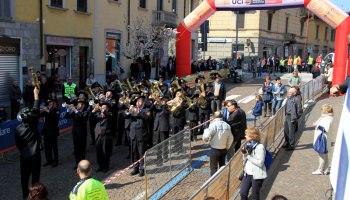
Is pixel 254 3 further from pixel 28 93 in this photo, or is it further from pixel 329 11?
pixel 28 93

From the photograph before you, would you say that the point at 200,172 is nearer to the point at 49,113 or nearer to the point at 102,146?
the point at 102,146

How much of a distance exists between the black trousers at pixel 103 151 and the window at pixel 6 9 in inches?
406

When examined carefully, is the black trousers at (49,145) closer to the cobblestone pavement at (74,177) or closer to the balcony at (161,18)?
the cobblestone pavement at (74,177)

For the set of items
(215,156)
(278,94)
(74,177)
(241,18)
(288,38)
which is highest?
(241,18)

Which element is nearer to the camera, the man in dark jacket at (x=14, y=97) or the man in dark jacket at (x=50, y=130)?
the man in dark jacket at (x=50, y=130)

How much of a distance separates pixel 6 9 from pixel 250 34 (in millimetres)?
28565

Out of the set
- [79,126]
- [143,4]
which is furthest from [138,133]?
[143,4]

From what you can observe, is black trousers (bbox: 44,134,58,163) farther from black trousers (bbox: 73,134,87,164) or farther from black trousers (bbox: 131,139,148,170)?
black trousers (bbox: 131,139,148,170)

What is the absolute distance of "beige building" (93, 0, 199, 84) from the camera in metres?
21.0

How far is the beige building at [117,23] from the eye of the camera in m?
21.0

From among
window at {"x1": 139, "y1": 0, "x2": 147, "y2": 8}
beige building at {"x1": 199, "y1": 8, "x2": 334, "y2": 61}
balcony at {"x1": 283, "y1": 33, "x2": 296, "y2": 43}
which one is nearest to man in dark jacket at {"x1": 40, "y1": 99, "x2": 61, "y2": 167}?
window at {"x1": 139, "y1": 0, "x2": 147, "y2": 8}

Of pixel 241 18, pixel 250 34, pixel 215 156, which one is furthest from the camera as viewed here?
pixel 241 18

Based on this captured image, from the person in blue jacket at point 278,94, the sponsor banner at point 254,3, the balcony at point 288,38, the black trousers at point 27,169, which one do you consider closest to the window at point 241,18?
the balcony at point 288,38

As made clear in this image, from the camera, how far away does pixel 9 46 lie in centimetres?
1560
